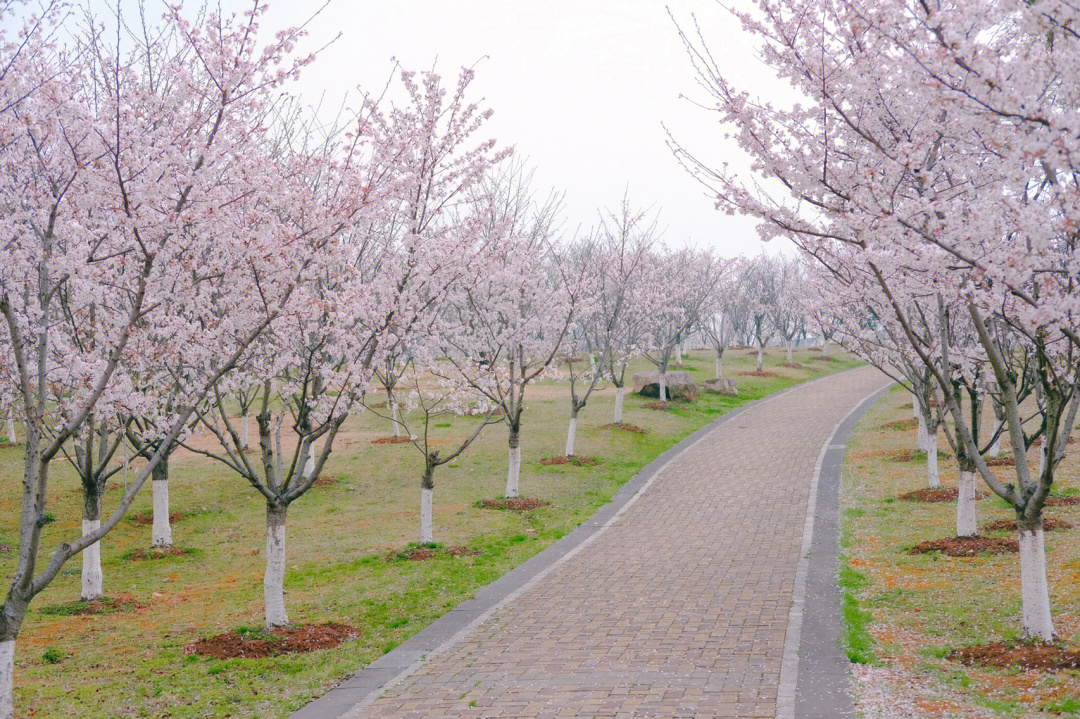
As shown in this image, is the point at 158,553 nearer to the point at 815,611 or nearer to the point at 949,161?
the point at 815,611

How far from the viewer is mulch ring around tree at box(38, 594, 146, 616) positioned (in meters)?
12.3

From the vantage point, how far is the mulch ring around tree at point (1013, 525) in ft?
45.0

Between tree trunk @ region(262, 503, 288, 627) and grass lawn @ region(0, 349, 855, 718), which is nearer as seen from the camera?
grass lawn @ region(0, 349, 855, 718)

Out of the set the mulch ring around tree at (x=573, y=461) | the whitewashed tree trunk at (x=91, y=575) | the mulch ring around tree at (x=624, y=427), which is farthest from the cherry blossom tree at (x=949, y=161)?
the mulch ring around tree at (x=624, y=427)

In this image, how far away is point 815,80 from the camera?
25.5 feet

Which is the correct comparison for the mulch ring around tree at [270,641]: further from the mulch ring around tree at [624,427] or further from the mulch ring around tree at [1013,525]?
the mulch ring around tree at [624,427]

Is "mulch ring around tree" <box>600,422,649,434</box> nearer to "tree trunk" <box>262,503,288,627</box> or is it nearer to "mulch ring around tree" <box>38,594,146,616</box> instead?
"mulch ring around tree" <box>38,594,146,616</box>

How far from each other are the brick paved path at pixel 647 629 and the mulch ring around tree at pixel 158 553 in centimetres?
750

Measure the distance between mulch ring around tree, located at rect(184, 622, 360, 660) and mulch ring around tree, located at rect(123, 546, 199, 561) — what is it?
6.14 meters

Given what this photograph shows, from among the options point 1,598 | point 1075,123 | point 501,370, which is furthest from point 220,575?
point 1075,123

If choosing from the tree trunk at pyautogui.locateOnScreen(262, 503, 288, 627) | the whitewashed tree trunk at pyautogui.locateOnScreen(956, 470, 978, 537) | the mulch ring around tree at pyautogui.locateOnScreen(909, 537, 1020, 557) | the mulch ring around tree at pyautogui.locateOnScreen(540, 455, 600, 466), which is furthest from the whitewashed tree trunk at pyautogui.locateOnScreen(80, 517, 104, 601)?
the whitewashed tree trunk at pyautogui.locateOnScreen(956, 470, 978, 537)

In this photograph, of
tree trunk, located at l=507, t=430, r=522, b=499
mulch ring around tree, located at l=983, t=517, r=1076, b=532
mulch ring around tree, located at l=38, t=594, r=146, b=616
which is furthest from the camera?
tree trunk, located at l=507, t=430, r=522, b=499

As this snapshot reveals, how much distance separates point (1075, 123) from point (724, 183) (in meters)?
3.69

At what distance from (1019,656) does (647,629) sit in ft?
12.7
